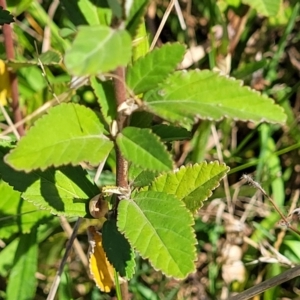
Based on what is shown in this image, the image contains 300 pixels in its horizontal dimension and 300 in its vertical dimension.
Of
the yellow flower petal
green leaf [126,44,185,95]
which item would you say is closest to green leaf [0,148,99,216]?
the yellow flower petal

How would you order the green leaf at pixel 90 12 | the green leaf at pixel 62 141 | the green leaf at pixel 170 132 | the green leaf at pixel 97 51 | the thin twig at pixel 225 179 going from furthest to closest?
the thin twig at pixel 225 179 < the green leaf at pixel 170 132 < the green leaf at pixel 90 12 < the green leaf at pixel 62 141 < the green leaf at pixel 97 51

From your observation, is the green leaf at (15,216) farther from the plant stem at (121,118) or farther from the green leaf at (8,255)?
the plant stem at (121,118)

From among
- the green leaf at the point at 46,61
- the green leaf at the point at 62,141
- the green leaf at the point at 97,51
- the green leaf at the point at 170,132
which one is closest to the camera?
the green leaf at the point at 97,51

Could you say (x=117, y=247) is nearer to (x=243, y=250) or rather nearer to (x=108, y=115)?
(x=108, y=115)

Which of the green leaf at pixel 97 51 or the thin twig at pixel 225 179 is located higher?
the green leaf at pixel 97 51

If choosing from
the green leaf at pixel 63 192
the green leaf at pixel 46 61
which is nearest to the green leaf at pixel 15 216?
the green leaf at pixel 46 61
